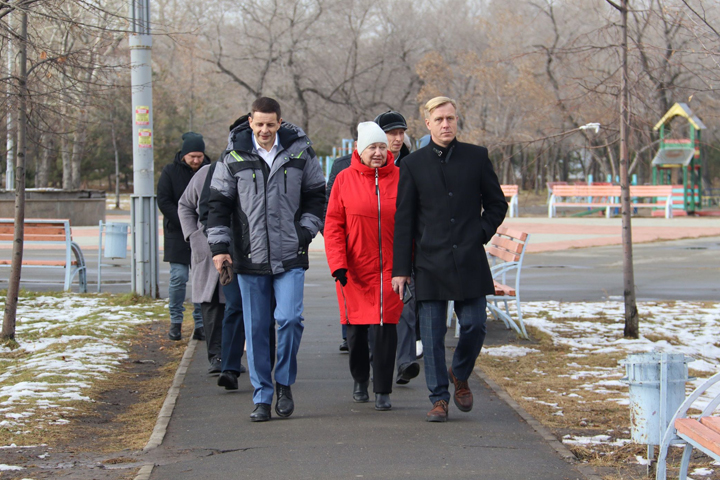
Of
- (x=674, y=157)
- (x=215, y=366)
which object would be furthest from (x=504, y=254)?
(x=674, y=157)

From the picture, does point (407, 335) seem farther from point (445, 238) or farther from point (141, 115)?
point (141, 115)

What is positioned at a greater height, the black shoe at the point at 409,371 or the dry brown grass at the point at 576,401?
→ the black shoe at the point at 409,371

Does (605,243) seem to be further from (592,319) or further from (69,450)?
(69,450)

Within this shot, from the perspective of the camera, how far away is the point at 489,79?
44625 millimetres

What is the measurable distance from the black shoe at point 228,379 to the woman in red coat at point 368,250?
94 cm

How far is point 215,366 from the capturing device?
6.90 m

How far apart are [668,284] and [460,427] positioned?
9011mm

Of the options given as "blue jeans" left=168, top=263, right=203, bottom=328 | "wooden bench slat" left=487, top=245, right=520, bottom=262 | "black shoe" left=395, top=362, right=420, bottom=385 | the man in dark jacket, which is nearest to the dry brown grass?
"black shoe" left=395, top=362, right=420, bottom=385

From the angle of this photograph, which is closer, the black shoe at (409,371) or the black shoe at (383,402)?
the black shoe at (383,402)

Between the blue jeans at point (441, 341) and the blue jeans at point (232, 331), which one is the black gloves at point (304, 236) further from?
the blue jeans at point (232, 331)

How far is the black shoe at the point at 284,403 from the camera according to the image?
5512 mm

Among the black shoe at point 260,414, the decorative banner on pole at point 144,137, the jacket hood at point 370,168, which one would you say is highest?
the decorative banner on pole at point 144,137

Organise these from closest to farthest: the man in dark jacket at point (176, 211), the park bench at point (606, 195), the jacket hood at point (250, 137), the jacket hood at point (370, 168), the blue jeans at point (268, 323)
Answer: the blue jeans at point (268, 323) < the jacket hood at point (250, 137) < the jacket hood at point (370, 168) < the man in dark jacket at point (176, 211) < the park bench at point (606, 195)

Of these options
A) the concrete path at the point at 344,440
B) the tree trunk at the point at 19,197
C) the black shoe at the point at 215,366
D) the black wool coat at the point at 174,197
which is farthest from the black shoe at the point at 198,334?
the concrete path at the point at 344,440
